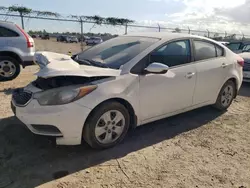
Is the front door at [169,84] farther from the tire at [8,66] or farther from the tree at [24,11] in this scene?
the tree at [24,11]

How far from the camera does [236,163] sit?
3.27 metres

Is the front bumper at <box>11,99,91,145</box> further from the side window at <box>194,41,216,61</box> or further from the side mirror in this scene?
the side window at <box>194,41,216,61</box>

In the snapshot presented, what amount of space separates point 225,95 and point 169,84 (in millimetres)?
1767

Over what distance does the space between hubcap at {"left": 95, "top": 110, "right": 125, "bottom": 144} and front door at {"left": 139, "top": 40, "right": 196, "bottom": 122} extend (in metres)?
0.39

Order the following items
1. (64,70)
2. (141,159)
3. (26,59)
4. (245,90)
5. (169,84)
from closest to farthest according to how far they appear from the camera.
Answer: (64,70)
(141,159)
(169,84)
(26,59)
(245,90)

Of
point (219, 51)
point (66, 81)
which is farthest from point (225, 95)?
point (66, 81)

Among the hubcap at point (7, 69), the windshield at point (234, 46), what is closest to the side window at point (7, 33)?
the hubcap at point (7, 69)

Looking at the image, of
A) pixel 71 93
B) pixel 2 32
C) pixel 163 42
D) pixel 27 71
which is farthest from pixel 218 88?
pixel 27 71

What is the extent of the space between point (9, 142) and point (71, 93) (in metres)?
1.28

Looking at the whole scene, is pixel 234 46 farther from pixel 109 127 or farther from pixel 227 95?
pixel 109 127

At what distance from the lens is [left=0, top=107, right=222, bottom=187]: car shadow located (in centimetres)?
286

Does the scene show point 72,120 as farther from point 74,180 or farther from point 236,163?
point 236,163

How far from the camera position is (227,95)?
5.06m

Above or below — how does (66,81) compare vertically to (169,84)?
above
